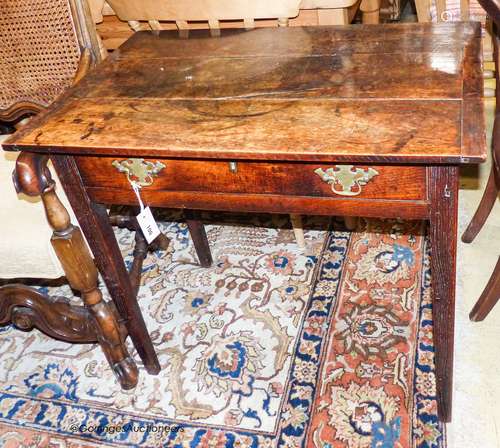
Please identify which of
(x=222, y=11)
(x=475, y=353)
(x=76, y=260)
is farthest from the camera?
(x=222, y=11)

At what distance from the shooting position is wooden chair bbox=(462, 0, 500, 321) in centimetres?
124

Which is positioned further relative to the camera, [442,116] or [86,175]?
[86,175]

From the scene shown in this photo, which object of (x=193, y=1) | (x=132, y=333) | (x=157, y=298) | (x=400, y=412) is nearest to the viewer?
(x=400, y=412)

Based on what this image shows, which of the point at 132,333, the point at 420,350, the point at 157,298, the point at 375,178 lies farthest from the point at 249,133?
the point at 157,298

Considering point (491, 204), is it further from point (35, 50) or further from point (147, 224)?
point (35, 50)

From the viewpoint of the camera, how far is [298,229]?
2012mm

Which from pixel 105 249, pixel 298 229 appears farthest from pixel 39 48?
pixel 298 229

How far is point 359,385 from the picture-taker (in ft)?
5.28

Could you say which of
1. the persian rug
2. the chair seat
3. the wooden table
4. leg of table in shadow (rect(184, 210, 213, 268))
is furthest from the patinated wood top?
the persian rug

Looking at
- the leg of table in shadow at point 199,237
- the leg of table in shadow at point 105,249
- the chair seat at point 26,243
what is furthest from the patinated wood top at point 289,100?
the leg of table in shadow at point 199,237

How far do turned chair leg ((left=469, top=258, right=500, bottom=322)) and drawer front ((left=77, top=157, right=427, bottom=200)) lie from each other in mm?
649

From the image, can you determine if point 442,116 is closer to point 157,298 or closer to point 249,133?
point 249,133

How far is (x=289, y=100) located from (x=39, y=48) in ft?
2.81

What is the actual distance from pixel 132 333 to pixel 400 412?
731 millimetres
